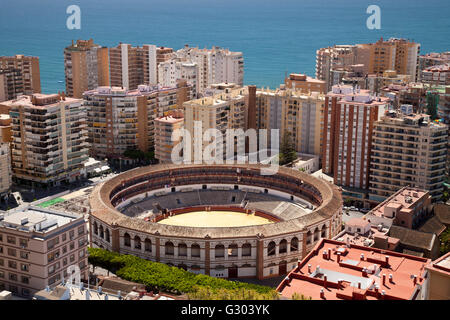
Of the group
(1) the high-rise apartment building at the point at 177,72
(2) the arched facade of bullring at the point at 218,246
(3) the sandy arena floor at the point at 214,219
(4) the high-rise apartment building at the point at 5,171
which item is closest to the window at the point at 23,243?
(2) the arched facade of bullring at the point at 218,246

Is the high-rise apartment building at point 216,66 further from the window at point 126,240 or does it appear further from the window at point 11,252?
the window at point 11,252

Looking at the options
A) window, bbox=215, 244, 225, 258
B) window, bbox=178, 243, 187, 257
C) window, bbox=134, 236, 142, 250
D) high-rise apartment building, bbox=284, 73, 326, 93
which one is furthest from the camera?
high-rise apartment building, bbox=284, 73, 326, 93

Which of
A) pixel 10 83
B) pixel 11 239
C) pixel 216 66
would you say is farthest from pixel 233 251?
pixel 10 83

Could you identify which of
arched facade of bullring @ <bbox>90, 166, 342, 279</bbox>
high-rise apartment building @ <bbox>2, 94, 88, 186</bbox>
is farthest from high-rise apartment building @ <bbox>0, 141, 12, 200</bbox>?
arched facade of bullring @ <bbox>90, 166, 342, 279</bbox>

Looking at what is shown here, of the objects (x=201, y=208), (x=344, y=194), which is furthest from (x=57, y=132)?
(x=344, y=194)

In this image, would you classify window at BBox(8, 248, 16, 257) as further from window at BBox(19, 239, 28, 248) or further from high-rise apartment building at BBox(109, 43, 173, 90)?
high-rise apartment building at BBox(109, 43, 173, 90)
